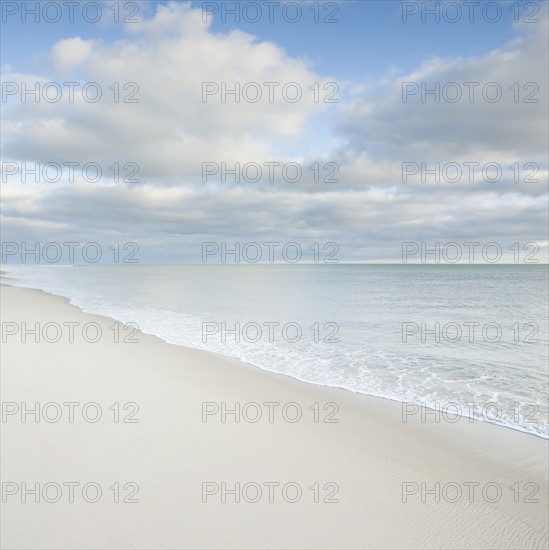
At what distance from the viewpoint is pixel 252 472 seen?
5.15 meters

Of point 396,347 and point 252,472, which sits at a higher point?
point 396,347

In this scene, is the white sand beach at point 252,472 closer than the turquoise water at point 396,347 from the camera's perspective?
Yes

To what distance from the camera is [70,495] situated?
14.7ft

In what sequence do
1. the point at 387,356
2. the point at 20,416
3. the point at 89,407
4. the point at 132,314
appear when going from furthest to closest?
the point at 132,314 → the point at 387,356 → the point at 89,407 → the point at 20,416

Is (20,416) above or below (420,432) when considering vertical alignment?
above

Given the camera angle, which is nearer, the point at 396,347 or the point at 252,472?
the point at 252,472

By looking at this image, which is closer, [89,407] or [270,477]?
[270,477]

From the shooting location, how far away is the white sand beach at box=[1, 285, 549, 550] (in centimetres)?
405

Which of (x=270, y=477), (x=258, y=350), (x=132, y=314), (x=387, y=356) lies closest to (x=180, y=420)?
(x=270, y=477)

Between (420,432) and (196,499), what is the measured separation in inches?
160

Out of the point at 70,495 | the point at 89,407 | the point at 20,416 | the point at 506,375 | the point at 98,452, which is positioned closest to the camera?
the point at 70,495

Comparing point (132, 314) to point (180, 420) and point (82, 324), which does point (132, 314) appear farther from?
point (180, 420)

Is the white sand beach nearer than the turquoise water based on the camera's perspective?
Yes

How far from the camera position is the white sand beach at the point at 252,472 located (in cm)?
405
